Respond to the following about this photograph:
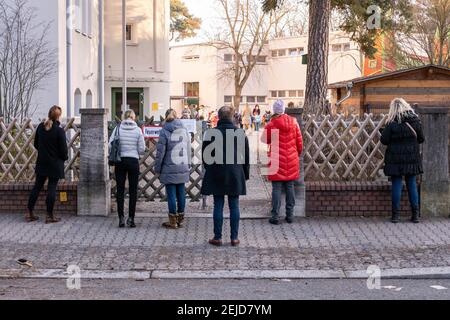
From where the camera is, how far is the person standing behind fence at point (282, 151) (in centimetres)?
1245

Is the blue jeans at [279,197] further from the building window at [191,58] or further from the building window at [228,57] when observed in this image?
the building window at [191,58]

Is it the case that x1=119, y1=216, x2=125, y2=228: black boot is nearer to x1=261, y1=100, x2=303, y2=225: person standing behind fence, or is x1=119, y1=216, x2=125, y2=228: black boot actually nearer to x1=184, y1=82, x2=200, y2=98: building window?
x1=261, y1=100, x2=303, y2=225: person standing behind fence

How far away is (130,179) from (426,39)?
32.4 meters

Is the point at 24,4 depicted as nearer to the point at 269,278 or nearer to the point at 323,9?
the point at 323,9

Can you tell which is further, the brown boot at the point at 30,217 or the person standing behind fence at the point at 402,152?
the brown boot at the point at 30,217

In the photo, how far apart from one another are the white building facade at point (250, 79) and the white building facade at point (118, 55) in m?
40.3

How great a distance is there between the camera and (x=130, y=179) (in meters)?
12.3

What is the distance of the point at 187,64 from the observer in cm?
8175

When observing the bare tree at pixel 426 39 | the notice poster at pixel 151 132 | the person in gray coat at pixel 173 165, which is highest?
the bare tree at pixel 426 39

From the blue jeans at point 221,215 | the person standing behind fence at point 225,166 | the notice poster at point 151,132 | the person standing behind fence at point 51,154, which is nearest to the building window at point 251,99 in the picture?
the notice poster at point 151,132

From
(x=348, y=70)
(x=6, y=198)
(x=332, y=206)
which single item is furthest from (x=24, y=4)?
(x=348, y=70)

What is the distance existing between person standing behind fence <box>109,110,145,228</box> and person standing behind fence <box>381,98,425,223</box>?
3.64 metres

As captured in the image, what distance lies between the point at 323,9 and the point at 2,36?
791 centimetres

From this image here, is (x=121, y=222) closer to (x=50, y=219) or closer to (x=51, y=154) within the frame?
(x=50, y=219)
